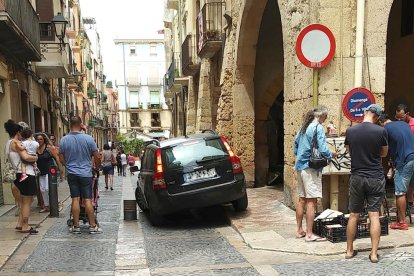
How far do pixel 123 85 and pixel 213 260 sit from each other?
61756mm

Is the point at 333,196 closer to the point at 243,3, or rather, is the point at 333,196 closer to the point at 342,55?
the point at 342,55

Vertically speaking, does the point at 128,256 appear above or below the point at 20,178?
below

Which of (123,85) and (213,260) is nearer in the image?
(213,260)

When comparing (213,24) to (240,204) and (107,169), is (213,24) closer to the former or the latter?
(107,169)

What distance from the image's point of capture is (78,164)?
657cm


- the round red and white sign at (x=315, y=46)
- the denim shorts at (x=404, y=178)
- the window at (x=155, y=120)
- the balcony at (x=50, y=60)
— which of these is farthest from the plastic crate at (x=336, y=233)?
the window at (x=155, y=120)

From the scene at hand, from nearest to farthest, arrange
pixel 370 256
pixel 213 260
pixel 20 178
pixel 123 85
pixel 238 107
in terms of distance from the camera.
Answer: pixel 370 256 < pixel 213 260 < pixel 20 178 < pixel 238 107 < pixel 123 85

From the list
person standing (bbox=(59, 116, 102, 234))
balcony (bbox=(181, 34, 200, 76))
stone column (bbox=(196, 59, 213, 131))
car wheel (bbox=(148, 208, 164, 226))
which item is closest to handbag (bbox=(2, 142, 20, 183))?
person standing (bbox=(59, 116, 102, 234))

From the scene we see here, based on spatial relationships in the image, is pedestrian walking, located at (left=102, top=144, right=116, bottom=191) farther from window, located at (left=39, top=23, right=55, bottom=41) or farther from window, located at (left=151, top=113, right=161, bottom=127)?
window, located at (left=151, top=113, right=161, bottom=127)

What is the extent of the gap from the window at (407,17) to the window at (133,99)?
5582cm

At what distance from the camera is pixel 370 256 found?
4.84m

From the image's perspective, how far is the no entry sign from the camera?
6215mm

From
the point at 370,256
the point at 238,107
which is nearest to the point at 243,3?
the point at 238,107

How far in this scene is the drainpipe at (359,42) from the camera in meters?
6.72
